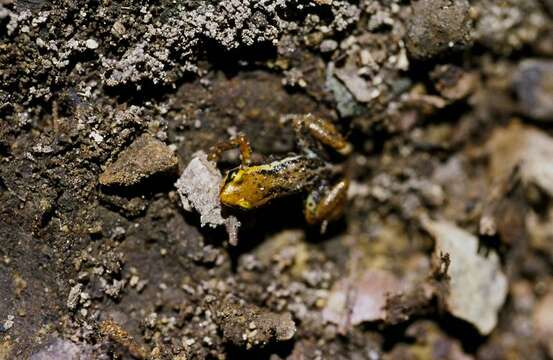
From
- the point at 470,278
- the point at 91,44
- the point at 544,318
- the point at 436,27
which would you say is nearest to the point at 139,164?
the point at 91,44

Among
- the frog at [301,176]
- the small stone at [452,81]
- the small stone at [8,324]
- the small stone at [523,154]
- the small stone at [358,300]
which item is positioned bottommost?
the small stone at [358,300]

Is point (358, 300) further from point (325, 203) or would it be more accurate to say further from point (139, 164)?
point (139, 164)

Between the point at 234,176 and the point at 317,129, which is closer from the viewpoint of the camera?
the point at 234,176

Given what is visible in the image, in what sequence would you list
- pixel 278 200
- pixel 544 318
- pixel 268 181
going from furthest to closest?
pixel 544 318 → pixel 278 200 → pixel 268 181

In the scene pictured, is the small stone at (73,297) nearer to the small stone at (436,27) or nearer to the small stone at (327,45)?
the small stone at (327,45)

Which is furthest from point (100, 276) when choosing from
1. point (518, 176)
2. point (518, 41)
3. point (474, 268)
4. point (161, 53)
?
point (518, 41)

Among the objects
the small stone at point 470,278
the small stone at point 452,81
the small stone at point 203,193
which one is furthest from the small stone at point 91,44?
the small stone at point 470,278

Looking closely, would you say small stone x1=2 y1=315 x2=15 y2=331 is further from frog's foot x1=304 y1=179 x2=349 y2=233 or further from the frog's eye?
frog's foot x1=304 y1=179 x2=349 y2=233
